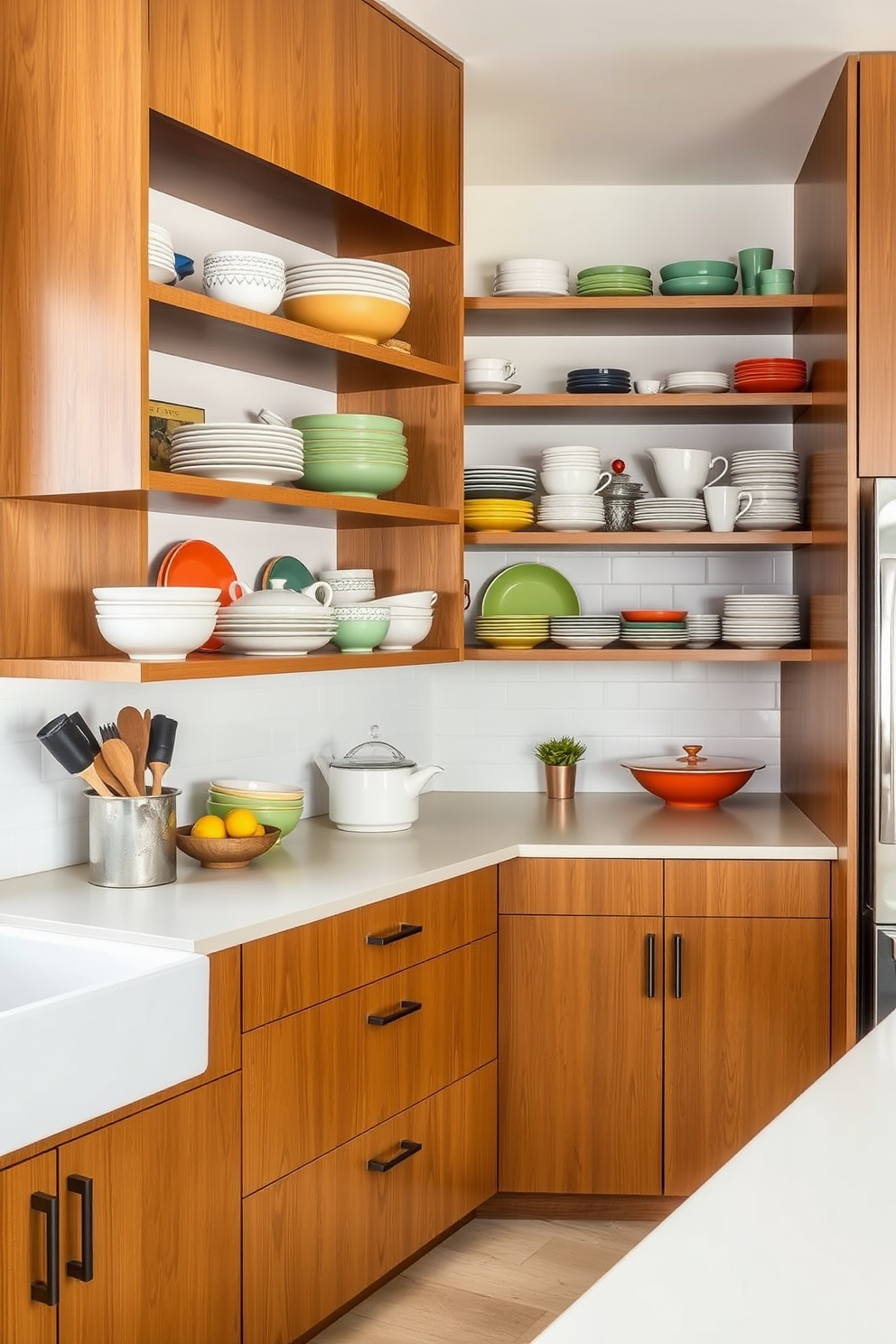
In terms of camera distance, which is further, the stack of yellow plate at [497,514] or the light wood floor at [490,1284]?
the stack of yellow plate at [497,514]

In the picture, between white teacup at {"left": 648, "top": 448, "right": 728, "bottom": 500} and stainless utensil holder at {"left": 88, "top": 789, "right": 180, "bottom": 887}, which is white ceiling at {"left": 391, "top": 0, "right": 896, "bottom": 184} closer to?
white teacup at {"left": 648, "top": 448, "right": 728, "bottom": 500}

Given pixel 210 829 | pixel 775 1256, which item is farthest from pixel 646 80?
pixel 775 1256

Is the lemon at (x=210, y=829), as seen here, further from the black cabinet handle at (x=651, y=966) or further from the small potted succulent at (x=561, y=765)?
the small potted succulent at (x=561, y=765)

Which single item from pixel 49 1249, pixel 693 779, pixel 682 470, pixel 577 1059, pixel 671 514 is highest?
pixel 682 470

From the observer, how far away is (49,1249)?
1.80 metres

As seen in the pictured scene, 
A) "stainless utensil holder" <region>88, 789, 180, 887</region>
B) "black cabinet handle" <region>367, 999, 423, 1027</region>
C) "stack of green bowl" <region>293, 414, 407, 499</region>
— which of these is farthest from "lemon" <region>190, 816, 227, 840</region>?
"stack of green bowl" <region>293, 414, 407, 499</region>

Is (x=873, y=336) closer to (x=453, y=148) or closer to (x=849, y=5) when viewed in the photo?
(x=849, y=5)

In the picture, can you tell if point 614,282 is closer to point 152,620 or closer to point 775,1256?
point 152,620

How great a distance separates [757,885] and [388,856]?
86 cm

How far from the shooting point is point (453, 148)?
3137 millimetres

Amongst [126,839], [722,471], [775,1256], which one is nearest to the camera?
[775,1256]

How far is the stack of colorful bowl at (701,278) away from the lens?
3.38m

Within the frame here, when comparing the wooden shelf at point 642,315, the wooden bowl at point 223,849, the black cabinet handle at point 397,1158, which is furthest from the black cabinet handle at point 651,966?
the wooden shelf at point 642,315

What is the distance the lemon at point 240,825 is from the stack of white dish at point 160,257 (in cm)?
102
